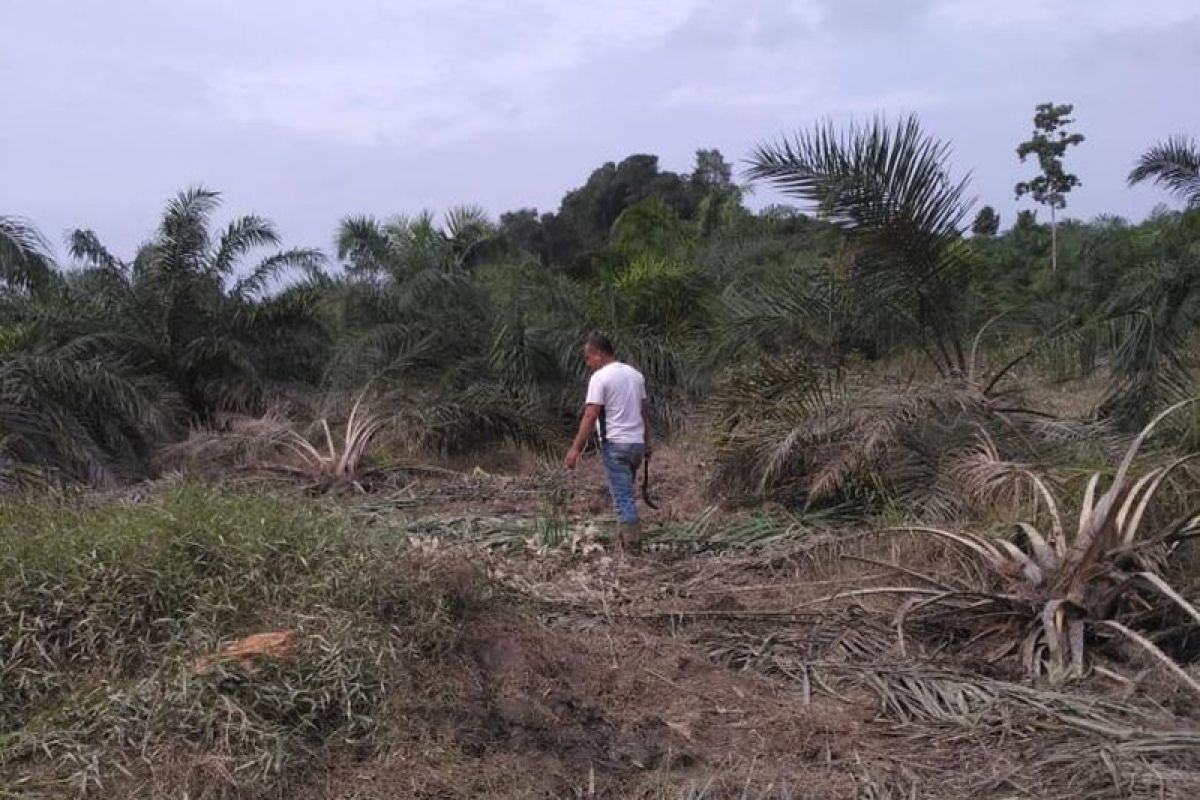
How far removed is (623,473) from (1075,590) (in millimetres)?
3176

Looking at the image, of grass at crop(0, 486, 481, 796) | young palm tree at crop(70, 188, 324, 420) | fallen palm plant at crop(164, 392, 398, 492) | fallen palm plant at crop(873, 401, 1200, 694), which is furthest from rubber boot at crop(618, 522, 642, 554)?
young palm tree at crop(70, 188, 324, 420)

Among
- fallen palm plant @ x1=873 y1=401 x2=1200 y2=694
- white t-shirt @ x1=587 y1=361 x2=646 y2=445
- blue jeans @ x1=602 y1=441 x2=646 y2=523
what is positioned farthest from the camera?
white t-shirt @ x1=587 y1=361 x2=646 y2=445

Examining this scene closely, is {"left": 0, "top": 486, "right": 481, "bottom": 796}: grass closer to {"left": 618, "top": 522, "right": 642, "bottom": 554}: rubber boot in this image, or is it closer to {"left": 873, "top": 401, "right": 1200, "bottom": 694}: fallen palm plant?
{"left": 873, "top": 401, "right": 1200, "bottom": 694}: fallen palm plant

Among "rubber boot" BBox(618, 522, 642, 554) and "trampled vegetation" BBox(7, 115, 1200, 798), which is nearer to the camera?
"trampled vegetation" BBox(7, 115, 1200, 798)

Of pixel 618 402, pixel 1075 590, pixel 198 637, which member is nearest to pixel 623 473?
pixel 618 402

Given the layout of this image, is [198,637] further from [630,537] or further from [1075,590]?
[1075,590]

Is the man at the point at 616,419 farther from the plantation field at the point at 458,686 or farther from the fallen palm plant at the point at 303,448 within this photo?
the fallen palm plant at the point at 303,448

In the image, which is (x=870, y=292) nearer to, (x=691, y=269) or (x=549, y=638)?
(x=549, y=638)

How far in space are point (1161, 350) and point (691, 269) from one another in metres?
10.0

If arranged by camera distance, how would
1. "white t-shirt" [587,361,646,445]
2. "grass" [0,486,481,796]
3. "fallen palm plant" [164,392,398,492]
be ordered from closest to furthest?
"grass" [0,486,481,796], "white t-shirt" [587,361,646,445], "fallen palm plant" [164,392,398,492]

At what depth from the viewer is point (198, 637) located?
4.55 meters

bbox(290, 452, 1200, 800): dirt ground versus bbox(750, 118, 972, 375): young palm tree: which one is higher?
bbox(750, 118, 972, 375): young palm tree

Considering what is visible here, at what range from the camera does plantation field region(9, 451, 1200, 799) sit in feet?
13.4

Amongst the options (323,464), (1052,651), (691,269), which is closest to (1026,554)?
(1052,651)
